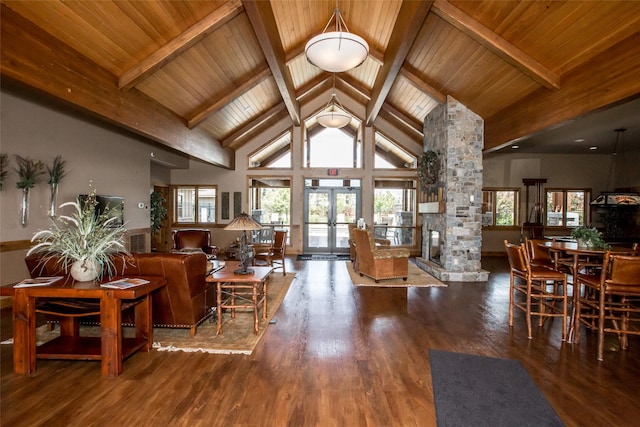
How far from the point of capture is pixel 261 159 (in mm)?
9891

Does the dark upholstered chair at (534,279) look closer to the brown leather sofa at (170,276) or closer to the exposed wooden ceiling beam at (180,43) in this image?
the brown leather sofa at (170,276)

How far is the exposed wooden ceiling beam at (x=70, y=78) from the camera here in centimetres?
286

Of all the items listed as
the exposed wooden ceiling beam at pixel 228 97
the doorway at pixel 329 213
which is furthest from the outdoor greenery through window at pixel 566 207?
the exposed wooden ceiling beam at pixel 228 97

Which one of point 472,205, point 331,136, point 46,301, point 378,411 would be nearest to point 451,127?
point 472,205

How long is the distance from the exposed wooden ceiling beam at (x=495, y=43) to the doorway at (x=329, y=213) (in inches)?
227

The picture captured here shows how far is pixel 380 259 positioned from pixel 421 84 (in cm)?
366

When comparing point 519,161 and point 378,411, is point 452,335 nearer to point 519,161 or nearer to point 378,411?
point 378,411

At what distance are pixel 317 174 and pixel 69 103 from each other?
669 centimetres

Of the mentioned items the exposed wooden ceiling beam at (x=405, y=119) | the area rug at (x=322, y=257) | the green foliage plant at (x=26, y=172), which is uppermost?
the exposed wooden ceiling beam at (x=405, y=119)

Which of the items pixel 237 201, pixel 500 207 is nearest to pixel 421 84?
pixel 500 207

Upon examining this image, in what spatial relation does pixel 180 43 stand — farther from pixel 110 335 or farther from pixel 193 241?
pixel 193 241

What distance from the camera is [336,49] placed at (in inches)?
145

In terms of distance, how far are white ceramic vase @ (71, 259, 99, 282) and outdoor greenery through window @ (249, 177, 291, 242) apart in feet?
22.4

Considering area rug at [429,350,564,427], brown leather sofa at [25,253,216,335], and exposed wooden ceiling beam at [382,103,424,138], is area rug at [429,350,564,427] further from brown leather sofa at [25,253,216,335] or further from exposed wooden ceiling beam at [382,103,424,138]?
exposed wooden ceiling beam at [382,103,424,138]
